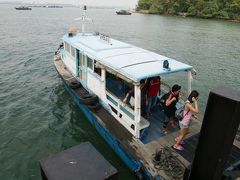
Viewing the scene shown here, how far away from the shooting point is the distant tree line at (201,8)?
81.2 m

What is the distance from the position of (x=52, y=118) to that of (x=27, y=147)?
2.41 meters

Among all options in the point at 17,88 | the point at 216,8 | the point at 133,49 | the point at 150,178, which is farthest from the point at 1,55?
the point at 216,8

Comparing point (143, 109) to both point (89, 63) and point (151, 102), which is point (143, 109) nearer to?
point (151, 102)

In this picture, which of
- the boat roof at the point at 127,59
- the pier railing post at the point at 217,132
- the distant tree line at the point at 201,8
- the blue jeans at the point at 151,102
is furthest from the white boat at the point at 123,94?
the distant tree line at the point at 201,8

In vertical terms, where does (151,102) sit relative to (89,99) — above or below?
above

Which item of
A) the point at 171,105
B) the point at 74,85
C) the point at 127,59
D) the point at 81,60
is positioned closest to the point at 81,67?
the point at 81,60

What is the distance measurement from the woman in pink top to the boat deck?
0.24m

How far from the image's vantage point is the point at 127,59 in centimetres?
880

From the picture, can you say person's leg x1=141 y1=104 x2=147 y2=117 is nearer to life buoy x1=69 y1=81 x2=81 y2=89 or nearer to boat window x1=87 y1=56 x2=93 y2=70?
boat window x1=87 y1=56 x2=93 y2=70

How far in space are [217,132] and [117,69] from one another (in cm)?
438

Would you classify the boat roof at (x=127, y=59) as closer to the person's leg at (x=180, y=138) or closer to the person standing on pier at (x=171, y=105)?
the person standing on pier at (x=171, y=105)

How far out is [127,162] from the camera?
309 inches

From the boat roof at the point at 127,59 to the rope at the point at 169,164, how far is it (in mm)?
2369

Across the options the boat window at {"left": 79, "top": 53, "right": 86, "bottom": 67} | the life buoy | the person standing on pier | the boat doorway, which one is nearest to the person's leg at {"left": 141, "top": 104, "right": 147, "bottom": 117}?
the person standing on pier
